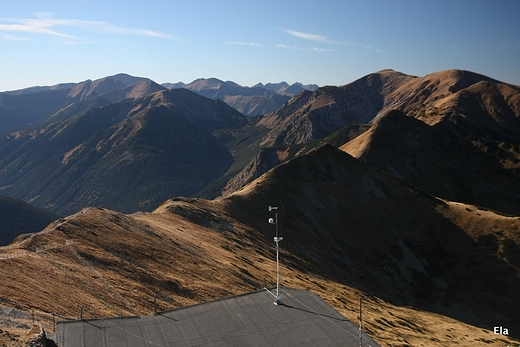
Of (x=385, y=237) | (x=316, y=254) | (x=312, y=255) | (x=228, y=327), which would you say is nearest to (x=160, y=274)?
(x=228, y=327)

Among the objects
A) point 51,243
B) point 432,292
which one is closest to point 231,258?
point 51,243

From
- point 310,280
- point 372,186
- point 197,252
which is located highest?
point 372,186

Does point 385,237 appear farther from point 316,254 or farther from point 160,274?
point 160,274

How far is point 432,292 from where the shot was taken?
114 m

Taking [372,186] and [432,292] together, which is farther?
[372,186]

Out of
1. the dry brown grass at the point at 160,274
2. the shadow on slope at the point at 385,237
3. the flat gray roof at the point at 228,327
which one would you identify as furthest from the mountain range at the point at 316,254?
the flat gray roof at the point at 228,327

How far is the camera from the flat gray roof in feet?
115

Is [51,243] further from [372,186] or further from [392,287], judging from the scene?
[372,186]

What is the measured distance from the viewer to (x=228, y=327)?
3894 cm

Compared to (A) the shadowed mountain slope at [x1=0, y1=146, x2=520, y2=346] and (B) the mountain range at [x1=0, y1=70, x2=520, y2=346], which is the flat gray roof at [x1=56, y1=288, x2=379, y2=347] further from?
(A) the shadowed mountain slope at [x1=0, y1=146, x2=520, y2=346]

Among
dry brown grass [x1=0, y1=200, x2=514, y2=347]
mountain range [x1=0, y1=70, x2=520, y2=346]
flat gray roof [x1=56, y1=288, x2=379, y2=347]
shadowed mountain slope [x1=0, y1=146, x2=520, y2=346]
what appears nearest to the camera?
flat gray roof [x1=56, y1=288, x2=379, y2=347]

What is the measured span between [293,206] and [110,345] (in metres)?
99.8

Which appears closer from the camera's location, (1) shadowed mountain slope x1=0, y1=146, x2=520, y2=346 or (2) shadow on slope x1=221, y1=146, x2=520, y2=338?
(1) shadowed mountain slope x1=0, y1=146, x2=520, y2=346

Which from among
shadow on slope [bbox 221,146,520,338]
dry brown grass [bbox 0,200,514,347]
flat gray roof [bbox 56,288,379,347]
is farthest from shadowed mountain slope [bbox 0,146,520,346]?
flat gray roof [bbox 56,288,379,347]
